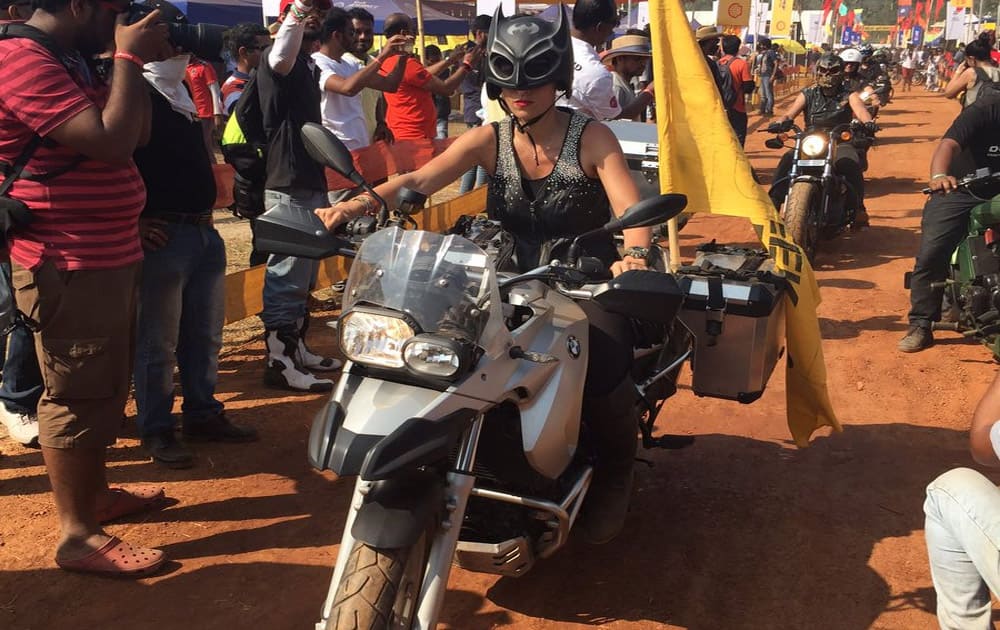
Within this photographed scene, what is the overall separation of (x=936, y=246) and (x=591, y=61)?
2646 millimetres

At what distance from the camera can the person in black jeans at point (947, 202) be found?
5.81 m

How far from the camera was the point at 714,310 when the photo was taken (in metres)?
3.87

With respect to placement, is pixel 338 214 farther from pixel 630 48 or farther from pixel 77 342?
pixel 630 48

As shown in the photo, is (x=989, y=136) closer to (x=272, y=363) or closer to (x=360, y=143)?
(x=360, y=143)

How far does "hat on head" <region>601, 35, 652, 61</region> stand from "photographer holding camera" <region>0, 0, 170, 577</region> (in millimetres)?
4898

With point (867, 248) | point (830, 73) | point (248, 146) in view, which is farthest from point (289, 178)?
point (830, 73)

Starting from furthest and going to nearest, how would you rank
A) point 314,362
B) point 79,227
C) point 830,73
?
1. point 830,73
2. point 314,362
3. point 79,227

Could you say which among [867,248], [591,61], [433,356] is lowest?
[867,248]

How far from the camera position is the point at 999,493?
248 centimetres

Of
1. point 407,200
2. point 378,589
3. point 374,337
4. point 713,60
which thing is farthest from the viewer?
point 713,60

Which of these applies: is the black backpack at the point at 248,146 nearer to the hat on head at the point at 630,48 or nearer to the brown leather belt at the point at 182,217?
the brown leather belt at the point at 182,217

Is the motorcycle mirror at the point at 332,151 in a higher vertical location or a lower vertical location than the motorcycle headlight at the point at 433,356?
higher

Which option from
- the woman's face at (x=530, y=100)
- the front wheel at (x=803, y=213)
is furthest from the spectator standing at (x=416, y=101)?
the woman's face at (x=530, y=100)

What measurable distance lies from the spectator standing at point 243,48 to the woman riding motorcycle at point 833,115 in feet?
16.0
